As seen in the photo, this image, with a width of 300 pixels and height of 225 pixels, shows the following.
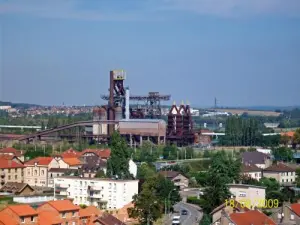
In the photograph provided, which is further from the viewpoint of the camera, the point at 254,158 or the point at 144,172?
the point at 254,158

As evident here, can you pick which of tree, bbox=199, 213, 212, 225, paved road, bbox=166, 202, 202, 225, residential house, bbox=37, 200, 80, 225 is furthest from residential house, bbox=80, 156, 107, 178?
tree, bbox=199, 213, 212, 225

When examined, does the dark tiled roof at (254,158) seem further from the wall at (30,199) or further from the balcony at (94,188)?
the wall at (30,199)

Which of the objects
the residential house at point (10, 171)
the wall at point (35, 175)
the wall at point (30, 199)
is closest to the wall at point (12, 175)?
the residential house at point (10, 171)

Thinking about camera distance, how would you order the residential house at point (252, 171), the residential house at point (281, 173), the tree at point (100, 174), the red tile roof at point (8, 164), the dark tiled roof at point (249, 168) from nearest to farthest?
the tree at point (100, 174) < the red tile roof at point (8, 164) < the residential house at point (252, 171) < the dark tiled roof at point (249, 168) < the residential house at point (281, 173)

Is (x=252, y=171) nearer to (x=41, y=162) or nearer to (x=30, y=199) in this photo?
(x=41, y=162)

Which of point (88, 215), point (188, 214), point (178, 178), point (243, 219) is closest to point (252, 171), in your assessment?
point (178, 178)
